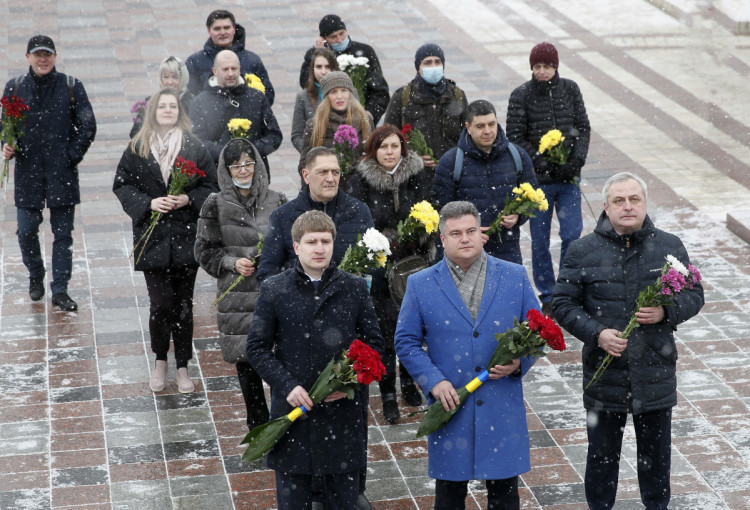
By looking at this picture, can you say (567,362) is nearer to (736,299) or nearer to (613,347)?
(736,299)

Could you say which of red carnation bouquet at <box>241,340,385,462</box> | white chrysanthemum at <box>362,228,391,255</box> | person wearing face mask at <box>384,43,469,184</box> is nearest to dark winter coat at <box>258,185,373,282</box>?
white chrysanthemum at <box>362,228,391,255</box>

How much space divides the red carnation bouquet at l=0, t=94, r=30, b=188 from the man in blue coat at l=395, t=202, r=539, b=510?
16.1 ft

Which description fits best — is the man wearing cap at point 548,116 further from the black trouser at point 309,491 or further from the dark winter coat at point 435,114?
the black trouser at point 309,491

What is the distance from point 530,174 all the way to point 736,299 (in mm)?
2608

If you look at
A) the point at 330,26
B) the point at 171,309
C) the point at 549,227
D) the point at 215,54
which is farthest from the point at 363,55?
the point at 171,309

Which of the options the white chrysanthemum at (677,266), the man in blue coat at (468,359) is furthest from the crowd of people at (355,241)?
the white chrysanthemum at (677,266)

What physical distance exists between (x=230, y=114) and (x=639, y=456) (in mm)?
5006

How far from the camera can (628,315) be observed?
20.9ft

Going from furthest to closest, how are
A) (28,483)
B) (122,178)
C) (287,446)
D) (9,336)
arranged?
(9,336), (122,178), (28,483), (287,446)

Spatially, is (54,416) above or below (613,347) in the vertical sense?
below

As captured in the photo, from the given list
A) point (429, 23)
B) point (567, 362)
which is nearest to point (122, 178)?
point (567, 362)

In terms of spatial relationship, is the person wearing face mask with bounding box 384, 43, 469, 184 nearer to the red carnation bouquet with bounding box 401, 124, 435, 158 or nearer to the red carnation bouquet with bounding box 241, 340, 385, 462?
the red carnation bouquet with bounding box 401, 124, 435, 158

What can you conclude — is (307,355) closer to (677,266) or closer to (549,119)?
(677,266)

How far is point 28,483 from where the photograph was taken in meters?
7.30
